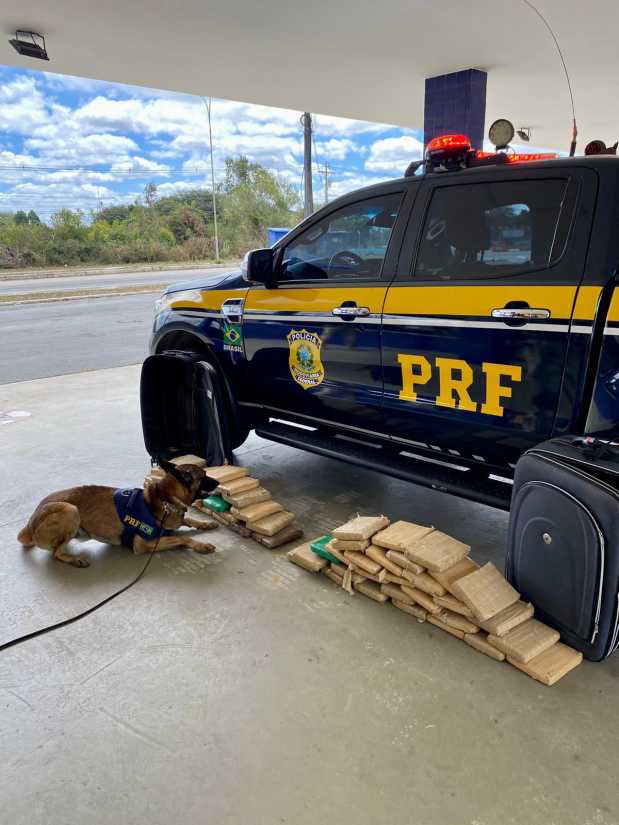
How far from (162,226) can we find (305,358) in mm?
41457

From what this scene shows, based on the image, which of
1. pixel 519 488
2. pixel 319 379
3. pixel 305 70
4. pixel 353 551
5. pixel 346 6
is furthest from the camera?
pixel 305 70

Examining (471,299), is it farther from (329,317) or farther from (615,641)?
(615,641)

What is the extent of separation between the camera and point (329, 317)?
317cm

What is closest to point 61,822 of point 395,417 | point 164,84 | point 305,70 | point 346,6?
point 395,417

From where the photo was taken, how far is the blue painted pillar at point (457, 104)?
7371mm

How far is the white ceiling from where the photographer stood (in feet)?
18.0

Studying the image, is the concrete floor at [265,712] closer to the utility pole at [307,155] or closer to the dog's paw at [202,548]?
the dog's paw at [202,548]

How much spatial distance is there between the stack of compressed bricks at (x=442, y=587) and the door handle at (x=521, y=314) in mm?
1032

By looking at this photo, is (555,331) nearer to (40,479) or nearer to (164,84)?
(40,479)

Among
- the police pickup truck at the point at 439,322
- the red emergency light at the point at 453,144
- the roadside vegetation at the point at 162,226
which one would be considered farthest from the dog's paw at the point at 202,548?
the roadside vegetation at the point at 162,226

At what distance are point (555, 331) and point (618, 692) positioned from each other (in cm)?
136

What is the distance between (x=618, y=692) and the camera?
2.09m

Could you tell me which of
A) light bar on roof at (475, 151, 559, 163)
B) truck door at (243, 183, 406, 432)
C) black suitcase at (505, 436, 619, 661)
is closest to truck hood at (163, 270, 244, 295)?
truck door at (243, 183, 406, 432)

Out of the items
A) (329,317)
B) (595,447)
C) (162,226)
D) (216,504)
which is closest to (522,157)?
(329,317)
